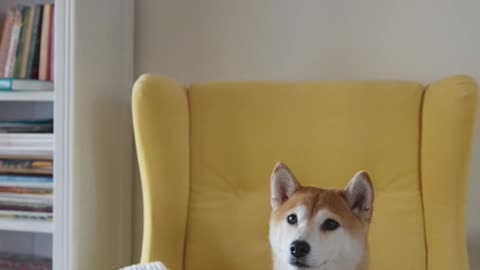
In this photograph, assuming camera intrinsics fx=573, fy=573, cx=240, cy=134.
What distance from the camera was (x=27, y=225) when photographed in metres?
1.44

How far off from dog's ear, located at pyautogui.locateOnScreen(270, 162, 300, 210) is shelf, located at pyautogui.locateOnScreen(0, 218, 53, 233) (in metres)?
0.61

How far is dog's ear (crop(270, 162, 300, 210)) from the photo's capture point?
113 cm

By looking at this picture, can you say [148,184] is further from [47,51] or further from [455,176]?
Answer: [455,176]

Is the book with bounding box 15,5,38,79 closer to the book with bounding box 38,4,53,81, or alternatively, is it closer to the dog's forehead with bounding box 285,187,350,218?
the book with bounding box 38,4,53,81

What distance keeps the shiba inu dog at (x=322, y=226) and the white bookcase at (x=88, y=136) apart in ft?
1.77

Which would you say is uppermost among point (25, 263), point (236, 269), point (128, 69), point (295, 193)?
point (128, 69)

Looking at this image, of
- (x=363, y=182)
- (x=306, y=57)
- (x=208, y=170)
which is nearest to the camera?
(x=363, y=182)

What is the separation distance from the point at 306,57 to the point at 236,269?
0.62m

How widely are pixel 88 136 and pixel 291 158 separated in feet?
1.66

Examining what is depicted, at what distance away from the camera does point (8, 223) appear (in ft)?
4.75

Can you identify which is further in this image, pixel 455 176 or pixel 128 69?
pixel 128 69

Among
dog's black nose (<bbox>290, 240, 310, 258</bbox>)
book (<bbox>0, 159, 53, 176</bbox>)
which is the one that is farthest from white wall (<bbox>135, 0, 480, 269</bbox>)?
dog's black nose (<bbox>290, 240, 310, 258</bbox>)

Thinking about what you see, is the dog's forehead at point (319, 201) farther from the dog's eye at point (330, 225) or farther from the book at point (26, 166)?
the book at point (26, 166)

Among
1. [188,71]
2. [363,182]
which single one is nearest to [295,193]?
[363,182]
